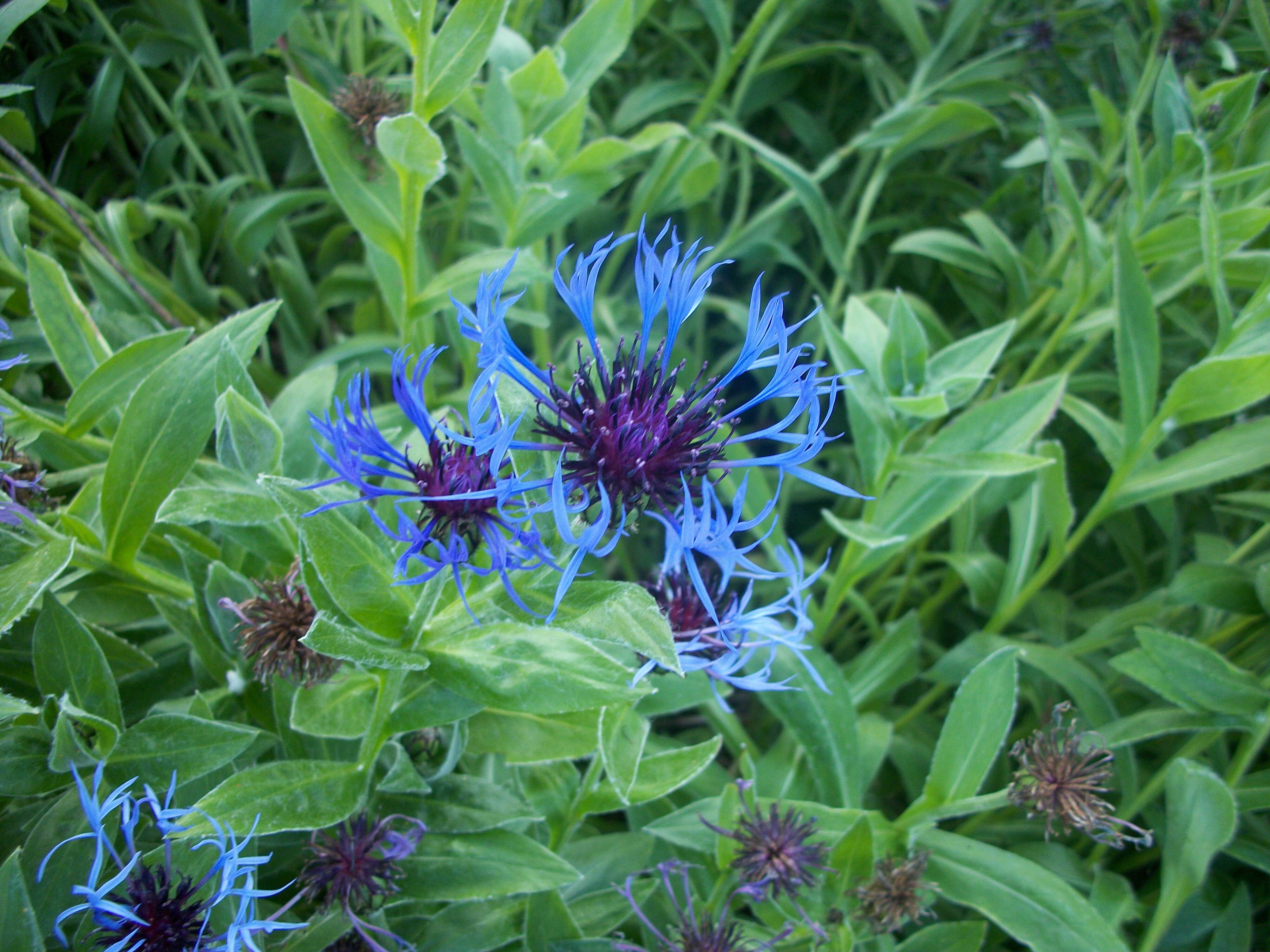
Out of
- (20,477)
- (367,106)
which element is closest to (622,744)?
(20,477)

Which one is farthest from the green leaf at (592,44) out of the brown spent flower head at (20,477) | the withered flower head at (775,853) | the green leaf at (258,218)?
the withered flower head at (775,853)

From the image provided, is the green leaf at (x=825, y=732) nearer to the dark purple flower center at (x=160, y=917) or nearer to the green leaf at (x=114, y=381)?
the dark purple flower center at (x=160, y=917)

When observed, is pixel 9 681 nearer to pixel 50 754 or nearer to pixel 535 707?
pixel 50 754

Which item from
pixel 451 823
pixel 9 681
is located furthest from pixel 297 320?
pixel 451 823

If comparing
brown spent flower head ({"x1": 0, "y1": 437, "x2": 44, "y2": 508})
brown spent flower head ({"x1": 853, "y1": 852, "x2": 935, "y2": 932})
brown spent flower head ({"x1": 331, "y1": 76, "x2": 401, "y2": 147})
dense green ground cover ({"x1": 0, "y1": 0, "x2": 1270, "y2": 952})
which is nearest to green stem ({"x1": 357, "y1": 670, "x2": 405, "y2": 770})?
dense green ground cover ({"x1": 0, "y1": 0, "x2": 1270, "y2": 952})

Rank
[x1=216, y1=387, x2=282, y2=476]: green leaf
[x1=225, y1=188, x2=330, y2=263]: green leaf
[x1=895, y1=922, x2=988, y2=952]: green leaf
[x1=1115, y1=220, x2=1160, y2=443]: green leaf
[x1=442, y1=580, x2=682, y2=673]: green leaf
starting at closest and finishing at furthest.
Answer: [x1=442, y1=580, x2=682, y2=673]: green leaf → [x1=216, y1=387, x2=282, y2=476]: green leaf → [x1=895, y1=922, x2=988, y2=952]: green leaf → [x1=1115, y1=220, x2=1160, y2=443]: green leaf → [x1=225, y1=188, x2=330, y2=263]: green leaf

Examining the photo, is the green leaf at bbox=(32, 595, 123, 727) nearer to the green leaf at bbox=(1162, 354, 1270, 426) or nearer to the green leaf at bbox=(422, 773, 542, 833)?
the green leaf at bbox=(422, 773, 542, 833)

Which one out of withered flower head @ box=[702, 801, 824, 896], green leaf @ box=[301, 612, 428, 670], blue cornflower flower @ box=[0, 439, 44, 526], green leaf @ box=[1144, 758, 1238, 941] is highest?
blue cornflower flower @ box=[0, 439, 44, 526]

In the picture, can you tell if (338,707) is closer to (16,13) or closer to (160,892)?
(160,892)
